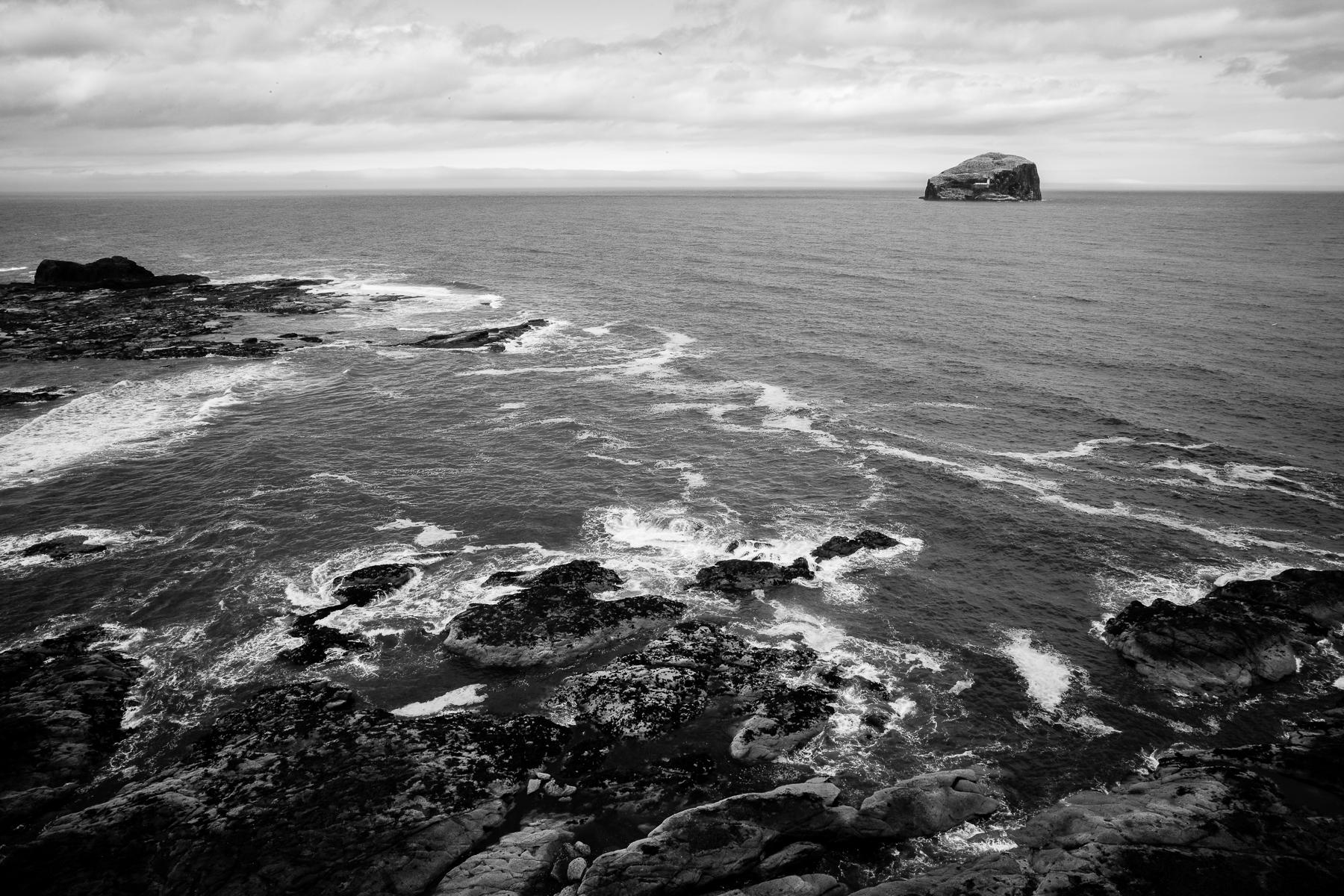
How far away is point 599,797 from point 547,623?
11384mm

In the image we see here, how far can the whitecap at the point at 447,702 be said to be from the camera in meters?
34.5

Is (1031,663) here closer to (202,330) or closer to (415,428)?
(415,428)

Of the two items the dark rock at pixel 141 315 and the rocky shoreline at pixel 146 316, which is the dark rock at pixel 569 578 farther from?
the dark rock at pixel 141 315

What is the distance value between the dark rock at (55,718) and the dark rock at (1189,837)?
31841 millimetres

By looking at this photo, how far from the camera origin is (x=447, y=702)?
1385 inches

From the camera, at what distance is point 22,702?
32781 millimetres

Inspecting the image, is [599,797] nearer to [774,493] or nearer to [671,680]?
[671,680]

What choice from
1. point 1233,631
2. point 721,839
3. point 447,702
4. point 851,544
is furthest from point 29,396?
point 1233,631

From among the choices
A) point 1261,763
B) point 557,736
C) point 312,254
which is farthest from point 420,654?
point 312,254

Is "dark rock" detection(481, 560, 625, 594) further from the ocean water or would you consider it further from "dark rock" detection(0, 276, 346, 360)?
"dark rock" detection(0, 276, 346, 360)

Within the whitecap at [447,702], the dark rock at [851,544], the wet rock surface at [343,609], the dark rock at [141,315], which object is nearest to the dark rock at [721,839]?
the whitecap at [447,702]

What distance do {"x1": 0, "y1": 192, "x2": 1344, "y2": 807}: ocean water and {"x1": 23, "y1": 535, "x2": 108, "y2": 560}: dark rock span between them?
4.08 feet

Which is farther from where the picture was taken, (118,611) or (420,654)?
(118,611)

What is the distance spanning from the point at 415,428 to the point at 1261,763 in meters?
62.4
